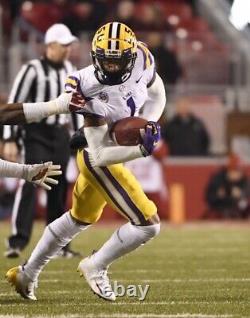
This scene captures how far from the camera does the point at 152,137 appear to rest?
434 centimetres

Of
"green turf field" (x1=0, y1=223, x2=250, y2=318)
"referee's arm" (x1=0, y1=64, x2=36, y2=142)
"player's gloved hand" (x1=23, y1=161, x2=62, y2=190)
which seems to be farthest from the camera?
"referee's arm" (x1=0, y1=64, x2=36, y2=142)

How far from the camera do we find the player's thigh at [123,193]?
4492 mm

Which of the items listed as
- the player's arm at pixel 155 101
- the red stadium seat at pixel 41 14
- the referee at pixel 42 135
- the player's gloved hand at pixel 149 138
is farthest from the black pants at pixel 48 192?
the red stadium seat at pixel 41 14

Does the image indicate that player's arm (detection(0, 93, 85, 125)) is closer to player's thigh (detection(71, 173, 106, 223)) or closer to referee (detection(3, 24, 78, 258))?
player's thigh (detection(71, 173, 106, 223))

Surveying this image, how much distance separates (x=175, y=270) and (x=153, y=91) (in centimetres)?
154

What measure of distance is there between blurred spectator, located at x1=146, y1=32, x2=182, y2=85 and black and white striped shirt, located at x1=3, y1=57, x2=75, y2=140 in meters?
5.35

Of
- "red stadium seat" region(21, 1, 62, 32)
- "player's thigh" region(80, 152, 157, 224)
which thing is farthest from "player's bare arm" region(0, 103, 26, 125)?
"red stadium seat" region(21, 1, 62, 32)

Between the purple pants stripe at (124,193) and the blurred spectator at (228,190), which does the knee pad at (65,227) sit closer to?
the purple pants stripe at (124,193)

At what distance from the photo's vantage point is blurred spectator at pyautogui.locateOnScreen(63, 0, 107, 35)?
492 inches

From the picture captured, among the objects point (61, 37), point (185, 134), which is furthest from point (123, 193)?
point (185, 134)

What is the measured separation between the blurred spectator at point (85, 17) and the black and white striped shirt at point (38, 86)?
5.62 m

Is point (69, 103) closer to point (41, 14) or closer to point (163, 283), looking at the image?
point (163, 283)

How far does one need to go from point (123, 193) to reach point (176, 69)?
25.9ft

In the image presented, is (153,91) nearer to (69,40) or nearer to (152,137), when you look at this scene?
(152,137)
